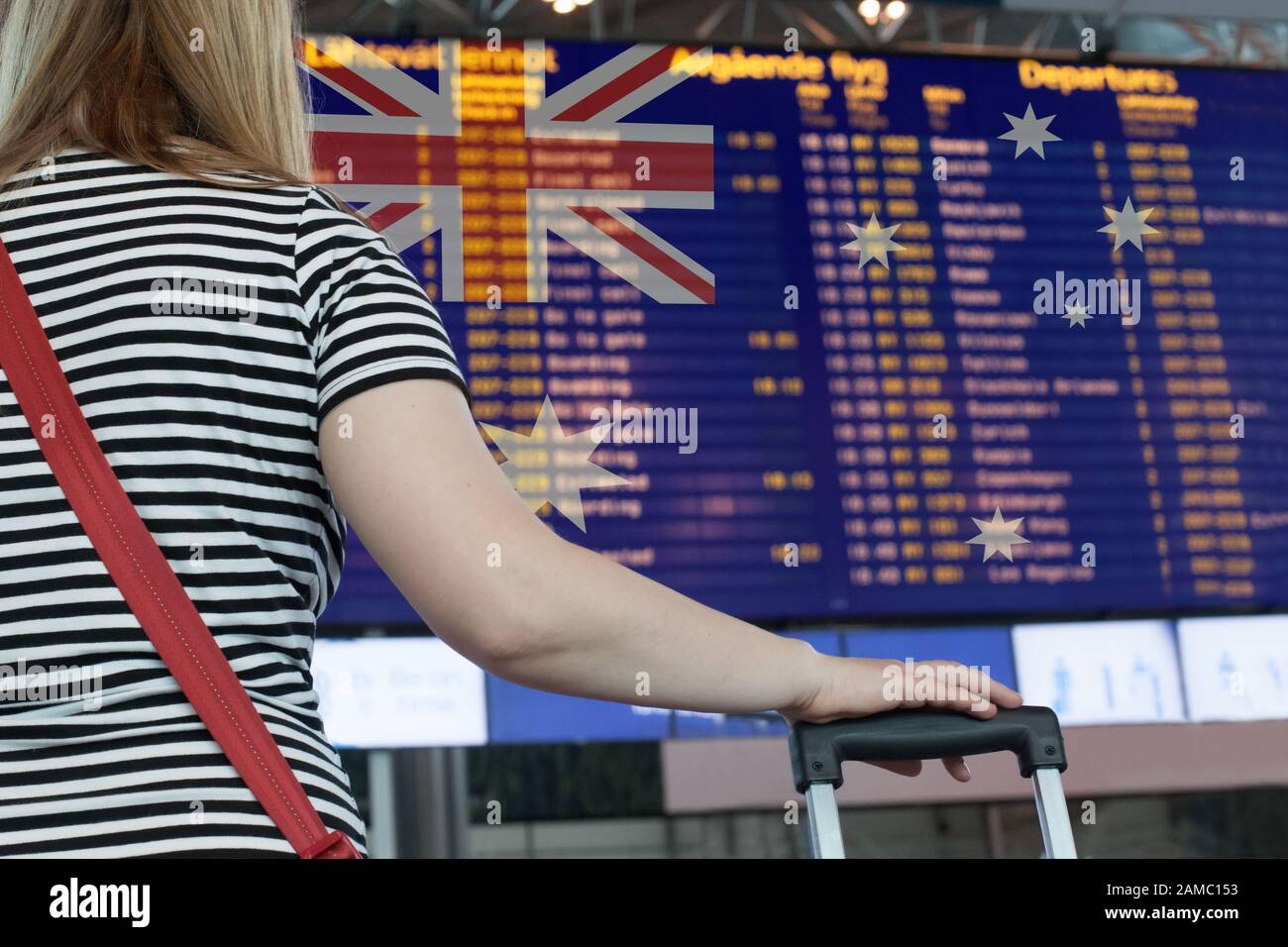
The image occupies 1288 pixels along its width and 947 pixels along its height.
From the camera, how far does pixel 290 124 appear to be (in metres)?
0.80

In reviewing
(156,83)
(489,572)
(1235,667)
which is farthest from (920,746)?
(1235,667)

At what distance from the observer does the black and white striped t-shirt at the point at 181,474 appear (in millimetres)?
617

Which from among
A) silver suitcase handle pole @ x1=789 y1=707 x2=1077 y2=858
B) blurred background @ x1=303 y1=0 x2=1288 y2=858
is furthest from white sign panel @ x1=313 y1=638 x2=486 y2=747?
silver suitcase handle pole @ x1=789 y1=707 x2=1077 y2=858

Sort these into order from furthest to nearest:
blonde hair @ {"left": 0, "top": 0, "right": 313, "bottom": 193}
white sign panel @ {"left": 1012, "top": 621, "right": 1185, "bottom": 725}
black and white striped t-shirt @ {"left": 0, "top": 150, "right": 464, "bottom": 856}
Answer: white sign panel @ {"left": 1012, "top": 621, "right": 1185, "bottom": 725}
blonde hair @ {"left": 0, "top": 0, "right": 313, "bottom": 193}
black and white striped t-shirt @ {"left": 0, "top": 150, "right": 464, "bottom": 856}

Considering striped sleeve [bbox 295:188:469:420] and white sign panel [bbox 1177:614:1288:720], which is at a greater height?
white sign panel [bbox 1177:614:1288:720]

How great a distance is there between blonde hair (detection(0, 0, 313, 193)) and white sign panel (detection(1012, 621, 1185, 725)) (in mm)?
2694

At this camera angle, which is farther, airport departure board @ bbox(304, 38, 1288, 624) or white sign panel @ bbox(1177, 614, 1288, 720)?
white sign panel @ bbox(1177, 614, 1288, 720)

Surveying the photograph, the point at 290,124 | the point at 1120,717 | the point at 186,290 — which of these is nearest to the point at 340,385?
the point at 186,290

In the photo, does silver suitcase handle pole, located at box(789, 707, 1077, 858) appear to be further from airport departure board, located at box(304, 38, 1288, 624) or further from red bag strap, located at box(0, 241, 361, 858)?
airport departure board, located at box(304, 38, 1288, 624)

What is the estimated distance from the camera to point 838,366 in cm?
321

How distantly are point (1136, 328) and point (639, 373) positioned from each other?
1.15 metres

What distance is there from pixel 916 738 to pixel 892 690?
0.09 ft

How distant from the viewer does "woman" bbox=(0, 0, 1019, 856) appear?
622 mm

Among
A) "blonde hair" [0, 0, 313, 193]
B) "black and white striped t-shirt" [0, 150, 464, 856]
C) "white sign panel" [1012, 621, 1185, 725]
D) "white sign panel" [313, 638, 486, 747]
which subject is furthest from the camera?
"white sign panel" [1012, 621, 1185, 725]
